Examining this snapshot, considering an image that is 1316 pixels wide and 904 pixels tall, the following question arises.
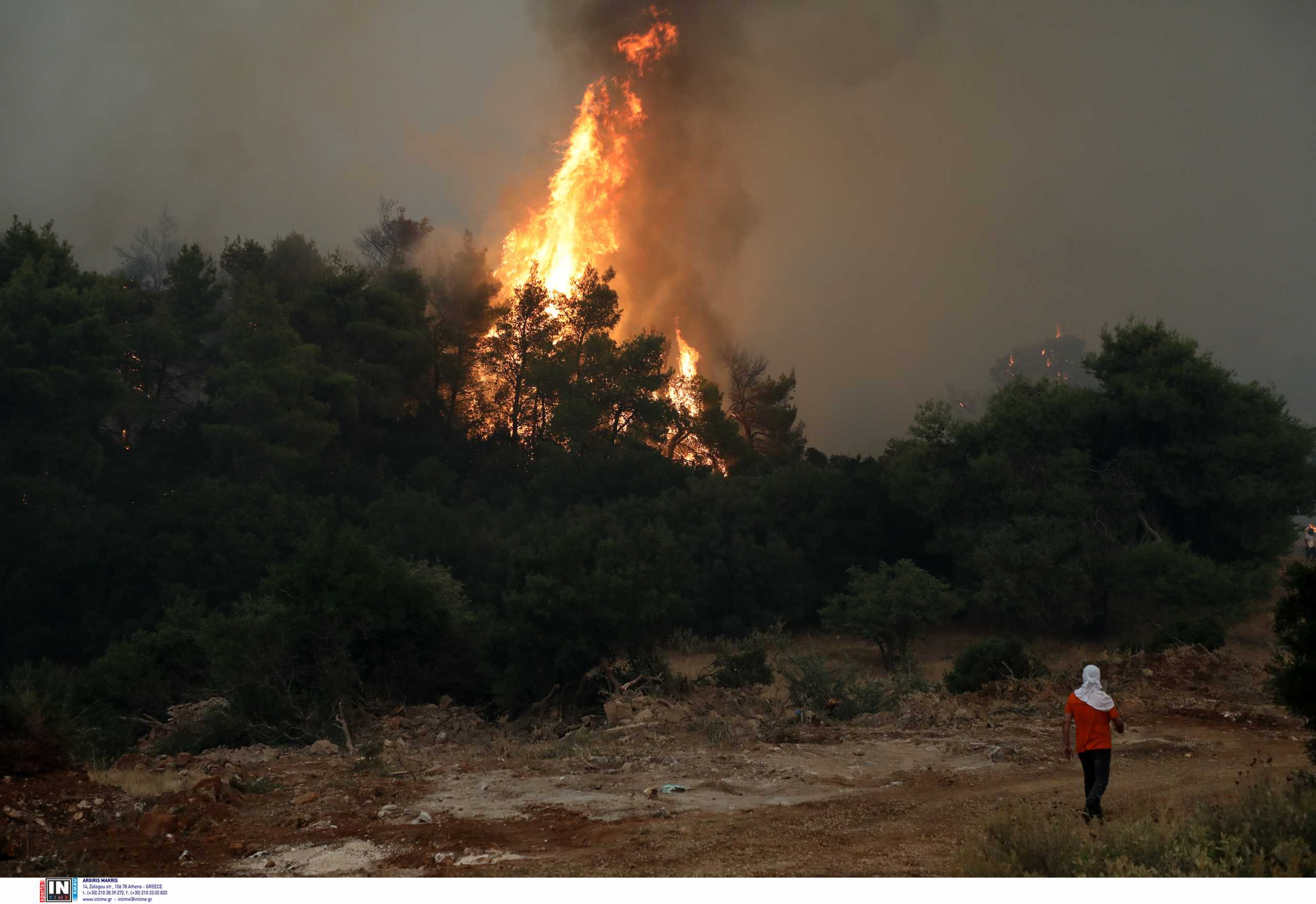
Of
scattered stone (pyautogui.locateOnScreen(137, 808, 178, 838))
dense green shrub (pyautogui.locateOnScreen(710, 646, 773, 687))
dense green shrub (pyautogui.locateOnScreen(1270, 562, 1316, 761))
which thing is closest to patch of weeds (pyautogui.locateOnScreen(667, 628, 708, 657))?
dense green shrub (pyautogui.locateOnScreen(710, 646, 773, 687))

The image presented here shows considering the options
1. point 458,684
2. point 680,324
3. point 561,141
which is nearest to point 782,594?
point 458,684

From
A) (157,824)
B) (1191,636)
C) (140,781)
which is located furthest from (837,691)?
(157,824)

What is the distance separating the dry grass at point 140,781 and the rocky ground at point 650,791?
6 cm

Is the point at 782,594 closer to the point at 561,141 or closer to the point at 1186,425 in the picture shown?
the point at 1186,425

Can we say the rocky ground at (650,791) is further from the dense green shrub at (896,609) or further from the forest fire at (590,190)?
the forest fire at (590,190)

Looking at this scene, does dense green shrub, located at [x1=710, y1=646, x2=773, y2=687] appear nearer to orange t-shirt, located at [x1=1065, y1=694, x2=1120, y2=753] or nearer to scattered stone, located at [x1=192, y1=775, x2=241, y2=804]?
scattered stone, located at [x1=192, y1=775, x2=241, y2=804]

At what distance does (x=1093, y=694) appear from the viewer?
7895mm

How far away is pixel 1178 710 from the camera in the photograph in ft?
48.9

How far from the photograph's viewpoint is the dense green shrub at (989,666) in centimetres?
1895

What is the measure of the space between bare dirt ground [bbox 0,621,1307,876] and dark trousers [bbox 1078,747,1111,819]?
15.9 inches

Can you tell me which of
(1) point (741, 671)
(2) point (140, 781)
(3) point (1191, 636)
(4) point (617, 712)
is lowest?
(2) point (140, 781)

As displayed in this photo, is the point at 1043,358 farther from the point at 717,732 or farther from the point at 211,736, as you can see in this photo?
the point at 211,736

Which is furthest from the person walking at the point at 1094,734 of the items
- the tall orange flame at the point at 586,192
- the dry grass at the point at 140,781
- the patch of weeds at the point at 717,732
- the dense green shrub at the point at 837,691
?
the tall orange flame at the point at 586,192

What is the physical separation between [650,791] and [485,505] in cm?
3201
